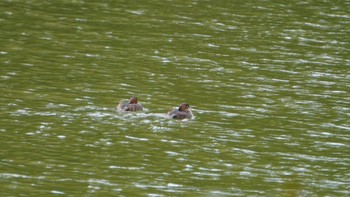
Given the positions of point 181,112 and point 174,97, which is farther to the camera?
point 174,97

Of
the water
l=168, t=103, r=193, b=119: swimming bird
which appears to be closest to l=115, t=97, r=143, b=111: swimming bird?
the water

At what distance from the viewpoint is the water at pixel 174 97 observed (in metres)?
17.2

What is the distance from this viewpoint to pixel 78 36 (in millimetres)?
30281

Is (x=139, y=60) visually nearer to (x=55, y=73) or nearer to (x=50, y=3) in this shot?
(x=55, y=73)

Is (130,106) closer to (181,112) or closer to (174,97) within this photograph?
(181,112)

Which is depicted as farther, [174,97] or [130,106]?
[174,97]

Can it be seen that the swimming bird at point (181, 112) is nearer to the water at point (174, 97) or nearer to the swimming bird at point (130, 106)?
the water at point (174, 97)

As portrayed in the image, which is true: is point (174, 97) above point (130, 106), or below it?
below

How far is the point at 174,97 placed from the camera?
23859 mm

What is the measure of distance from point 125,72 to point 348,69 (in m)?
6.89

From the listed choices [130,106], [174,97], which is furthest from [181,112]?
[174,97]

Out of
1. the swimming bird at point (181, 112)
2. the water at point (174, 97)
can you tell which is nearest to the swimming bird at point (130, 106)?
the water at point (174, 97)

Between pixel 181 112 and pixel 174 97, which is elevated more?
pixel 181 112

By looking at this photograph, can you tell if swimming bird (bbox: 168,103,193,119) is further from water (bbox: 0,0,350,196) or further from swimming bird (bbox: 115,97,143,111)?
swimming bird (bbox: 115,97,143,111)
